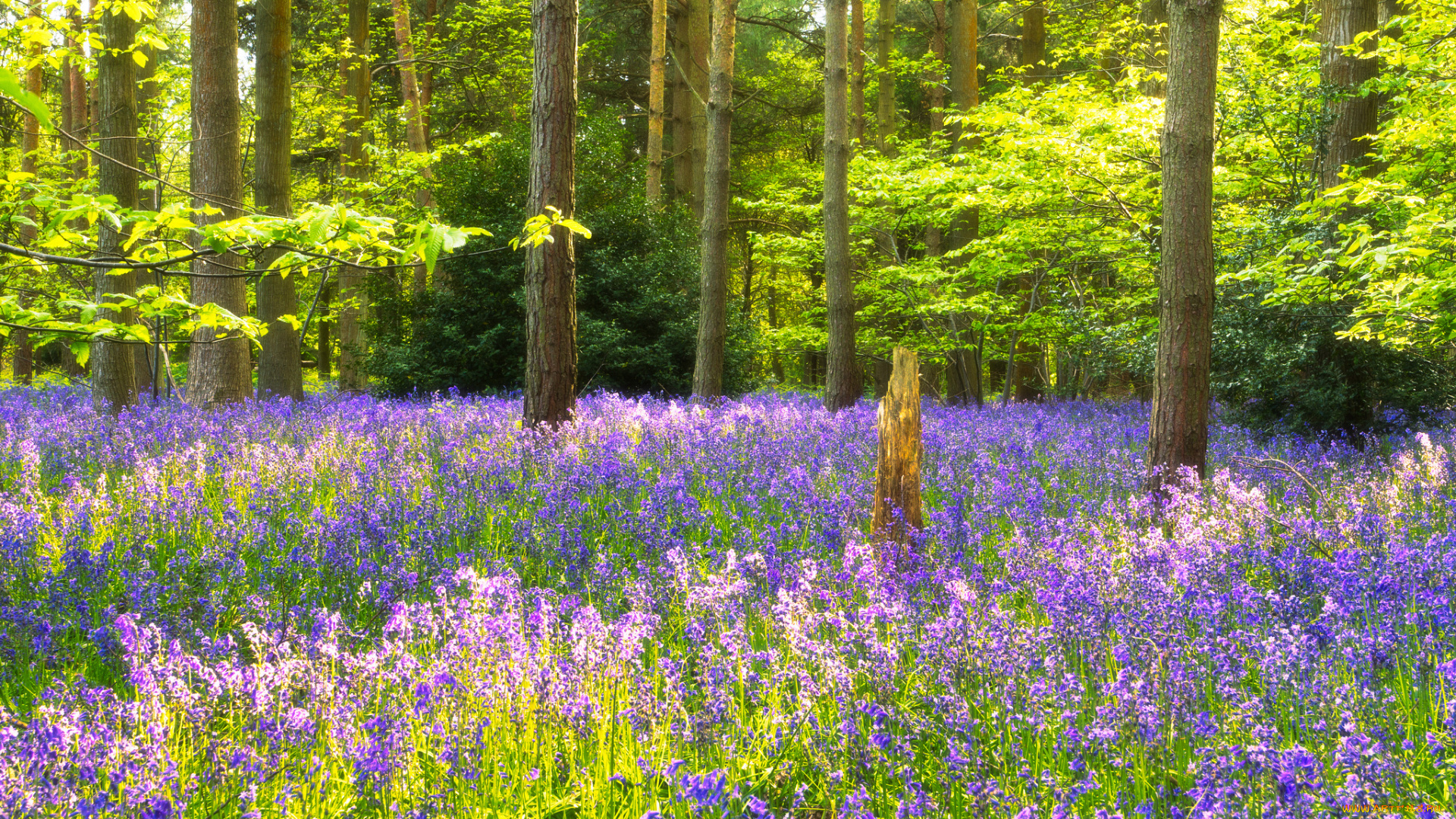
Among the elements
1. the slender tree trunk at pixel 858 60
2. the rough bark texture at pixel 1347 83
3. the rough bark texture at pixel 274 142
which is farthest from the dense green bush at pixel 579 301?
the rough bark texture at pixel 1347 83

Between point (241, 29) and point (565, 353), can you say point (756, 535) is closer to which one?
point (565, 353)

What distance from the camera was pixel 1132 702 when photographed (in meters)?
2.51

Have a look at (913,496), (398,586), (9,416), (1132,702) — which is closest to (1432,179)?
(913,496)

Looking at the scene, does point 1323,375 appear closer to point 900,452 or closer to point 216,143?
point 900,452

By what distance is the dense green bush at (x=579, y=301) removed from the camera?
1431 centimetres

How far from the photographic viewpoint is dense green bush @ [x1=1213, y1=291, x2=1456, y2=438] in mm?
8438

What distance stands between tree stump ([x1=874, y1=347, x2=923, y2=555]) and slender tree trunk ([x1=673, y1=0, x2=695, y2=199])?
53.1 ft

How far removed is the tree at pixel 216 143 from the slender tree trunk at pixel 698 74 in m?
9.93

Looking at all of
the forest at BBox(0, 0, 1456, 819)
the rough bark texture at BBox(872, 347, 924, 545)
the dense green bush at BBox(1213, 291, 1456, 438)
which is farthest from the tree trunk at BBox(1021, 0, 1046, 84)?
the rough bark texture at BBox(872, 347, 924, 545)

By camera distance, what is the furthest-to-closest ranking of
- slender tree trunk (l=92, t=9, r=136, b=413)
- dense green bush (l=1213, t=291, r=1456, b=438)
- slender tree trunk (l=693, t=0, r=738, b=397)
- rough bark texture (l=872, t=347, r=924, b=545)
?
1. slender tree trunk (l=693, t=0, r=738, b=397)
2. slender tree trunk (l=92, t=9, r=136, b=413)
3. dense green bush (l=1213, t=291, r=1456, b=438)
4. rough bark texture (l=872, t=347, r=924, b=545)

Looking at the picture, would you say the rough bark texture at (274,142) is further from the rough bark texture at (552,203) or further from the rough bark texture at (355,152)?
the rough bark texture at (355,152)

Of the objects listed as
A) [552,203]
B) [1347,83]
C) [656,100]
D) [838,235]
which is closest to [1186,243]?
[552,203]

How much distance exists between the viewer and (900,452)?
5.06 metres

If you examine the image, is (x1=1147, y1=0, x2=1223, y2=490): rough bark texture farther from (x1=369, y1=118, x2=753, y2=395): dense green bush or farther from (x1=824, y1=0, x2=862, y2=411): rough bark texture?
(x1=369, y1=118, x2=753, y2=395): dense green bush
